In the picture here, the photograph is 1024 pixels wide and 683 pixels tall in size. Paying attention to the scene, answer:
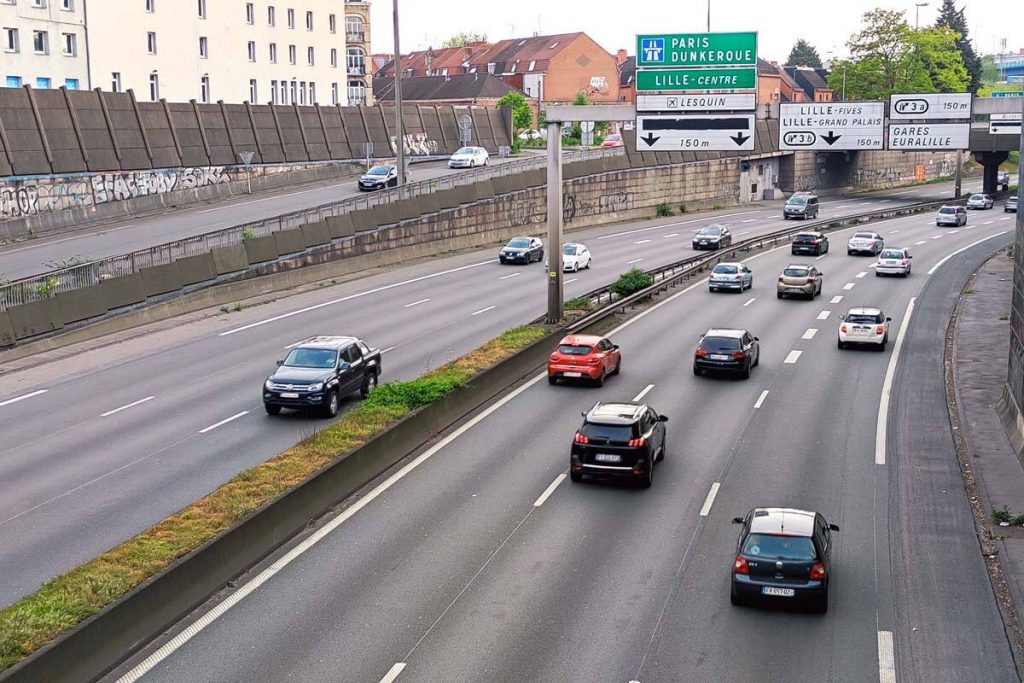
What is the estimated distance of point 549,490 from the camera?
76.9 feet

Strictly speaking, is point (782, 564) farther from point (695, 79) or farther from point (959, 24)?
point (959, 24)

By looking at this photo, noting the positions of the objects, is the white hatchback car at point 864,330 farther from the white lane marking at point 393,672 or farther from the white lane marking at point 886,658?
the white lane marking at point 393,672

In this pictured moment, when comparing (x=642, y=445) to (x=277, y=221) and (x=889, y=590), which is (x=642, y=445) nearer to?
(x=889, y=590)

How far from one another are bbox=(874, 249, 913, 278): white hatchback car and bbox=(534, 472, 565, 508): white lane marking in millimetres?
38128

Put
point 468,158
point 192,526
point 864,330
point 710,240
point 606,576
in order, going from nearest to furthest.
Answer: point 606,576
point 192,526
point 864,330
point 710,240
point 468,158

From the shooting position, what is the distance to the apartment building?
77375mm

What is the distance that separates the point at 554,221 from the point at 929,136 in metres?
13.1

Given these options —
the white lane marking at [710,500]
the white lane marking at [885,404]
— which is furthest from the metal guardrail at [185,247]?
the white lane marking at [885,404]

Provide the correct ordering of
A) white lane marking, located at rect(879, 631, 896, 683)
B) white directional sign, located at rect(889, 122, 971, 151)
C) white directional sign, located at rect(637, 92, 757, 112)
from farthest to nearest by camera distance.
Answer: white directional sign, located at rect(889, 122, 971, 151) < white directional sign, located at rect(637, 92, 757, 112) < white lane marking, located at rect(879, 631, 896, 683)

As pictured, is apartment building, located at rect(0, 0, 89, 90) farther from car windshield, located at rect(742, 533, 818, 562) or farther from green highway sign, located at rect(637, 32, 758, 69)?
car windshield, located at rect(742, 533, 818, 562)

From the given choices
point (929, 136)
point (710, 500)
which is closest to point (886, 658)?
point (710, 500)

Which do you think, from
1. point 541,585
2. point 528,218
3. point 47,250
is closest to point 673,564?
point 541,585

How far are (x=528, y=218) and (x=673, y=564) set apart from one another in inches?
2149

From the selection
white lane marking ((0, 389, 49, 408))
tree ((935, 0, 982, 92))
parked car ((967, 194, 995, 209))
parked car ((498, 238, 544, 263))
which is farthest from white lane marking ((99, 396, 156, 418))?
tree ((935, 0, 982, 92))
